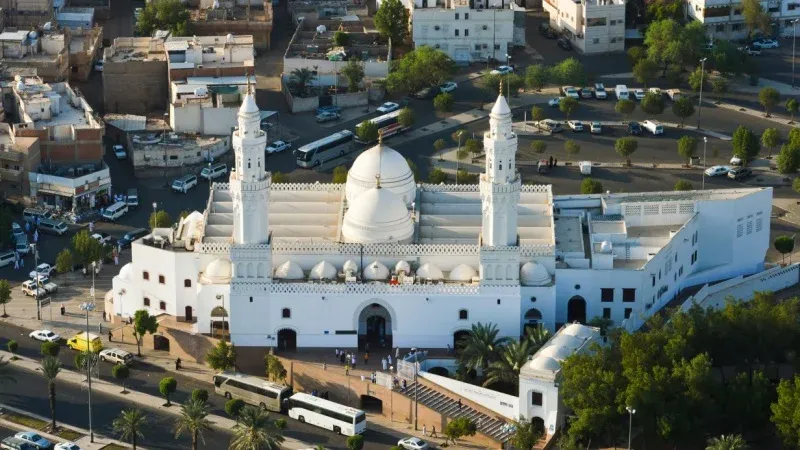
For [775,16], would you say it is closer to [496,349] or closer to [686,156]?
[686,156]

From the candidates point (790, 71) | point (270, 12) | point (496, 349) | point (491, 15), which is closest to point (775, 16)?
point (790, 71)

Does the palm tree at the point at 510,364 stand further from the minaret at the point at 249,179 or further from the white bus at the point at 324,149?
the white bus at the point at 324,149

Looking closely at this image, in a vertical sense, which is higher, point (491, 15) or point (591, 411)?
point (491, 15)

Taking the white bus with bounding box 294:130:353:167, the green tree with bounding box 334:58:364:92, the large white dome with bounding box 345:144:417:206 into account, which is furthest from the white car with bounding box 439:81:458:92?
the large white dome with bounding box 345:144:417:206

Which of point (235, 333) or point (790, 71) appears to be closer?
point (235, 333)

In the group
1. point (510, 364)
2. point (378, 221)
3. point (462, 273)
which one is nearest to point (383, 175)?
point (378, 221)

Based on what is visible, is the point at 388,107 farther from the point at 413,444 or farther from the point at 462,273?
the point at 413,444
